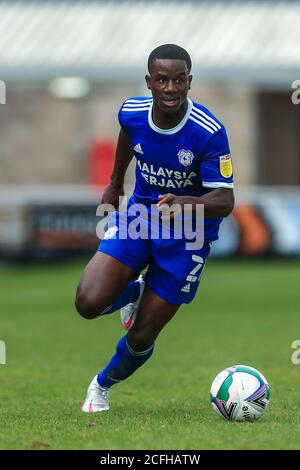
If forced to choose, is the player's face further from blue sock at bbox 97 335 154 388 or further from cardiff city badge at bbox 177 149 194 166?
blue sock at bbox 97 335 154 388

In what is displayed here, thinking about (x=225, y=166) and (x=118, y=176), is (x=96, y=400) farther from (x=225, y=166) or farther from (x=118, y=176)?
(x=225, y=166)

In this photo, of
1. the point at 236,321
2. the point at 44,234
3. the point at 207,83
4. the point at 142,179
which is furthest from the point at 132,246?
the point at 207,83

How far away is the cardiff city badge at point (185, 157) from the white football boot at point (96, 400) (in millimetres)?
1779

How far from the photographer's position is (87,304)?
7.72 metres

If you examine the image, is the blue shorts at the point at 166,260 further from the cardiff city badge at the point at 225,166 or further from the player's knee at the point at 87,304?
the cardiff city badge at the point at 225,166

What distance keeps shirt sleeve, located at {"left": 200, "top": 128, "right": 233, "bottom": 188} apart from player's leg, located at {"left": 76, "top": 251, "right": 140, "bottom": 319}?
862mm

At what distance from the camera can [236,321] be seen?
15.4 metres

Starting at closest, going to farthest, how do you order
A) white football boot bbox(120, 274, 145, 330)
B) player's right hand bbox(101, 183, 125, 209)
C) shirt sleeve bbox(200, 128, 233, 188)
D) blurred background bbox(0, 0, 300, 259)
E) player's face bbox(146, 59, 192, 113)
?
player's face bbox(146, 59, 192, 113)
shirt sleeve bbox(200, 128, 233, 188)
white football boot bbox(120, 274, 145, 330)
player's right hand bbox(101, 183, 125, 209)
blurred background bbox(0, 0, 300, 259)

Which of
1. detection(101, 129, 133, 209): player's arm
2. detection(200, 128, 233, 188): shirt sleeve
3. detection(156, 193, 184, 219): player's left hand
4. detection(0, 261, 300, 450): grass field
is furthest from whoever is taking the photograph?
detection(101, 129, 133, 209): player's arm

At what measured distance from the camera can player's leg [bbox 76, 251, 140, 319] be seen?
7.74 metres

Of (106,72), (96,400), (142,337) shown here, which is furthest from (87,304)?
(106,72)

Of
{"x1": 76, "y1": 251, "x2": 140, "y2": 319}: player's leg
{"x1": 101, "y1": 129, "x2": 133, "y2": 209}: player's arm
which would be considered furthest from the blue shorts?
{"x1": 101, "y1": 129, "x2": 133, "y2": 209}: player's arm

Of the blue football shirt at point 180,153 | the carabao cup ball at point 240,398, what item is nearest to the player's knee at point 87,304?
the blue football shirt at point 180,153

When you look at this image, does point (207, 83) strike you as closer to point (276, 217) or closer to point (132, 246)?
point (276, 217)
